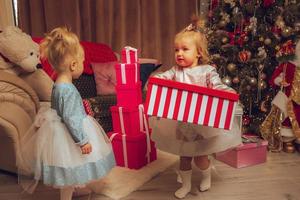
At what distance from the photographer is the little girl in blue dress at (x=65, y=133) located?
5.60ft

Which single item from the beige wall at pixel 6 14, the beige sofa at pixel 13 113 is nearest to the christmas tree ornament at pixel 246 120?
the beige sofa at pixel 13 113

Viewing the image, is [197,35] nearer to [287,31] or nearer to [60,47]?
[60,47]

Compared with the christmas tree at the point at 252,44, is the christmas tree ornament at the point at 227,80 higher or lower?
lower

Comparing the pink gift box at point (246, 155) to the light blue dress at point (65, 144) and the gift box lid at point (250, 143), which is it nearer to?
the gift box lid at point (250, 143)

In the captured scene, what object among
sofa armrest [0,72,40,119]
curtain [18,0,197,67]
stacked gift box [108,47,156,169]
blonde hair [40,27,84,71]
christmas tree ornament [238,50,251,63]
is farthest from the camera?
curtain [18,0,197,67]

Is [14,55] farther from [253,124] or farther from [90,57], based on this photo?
[253,124]

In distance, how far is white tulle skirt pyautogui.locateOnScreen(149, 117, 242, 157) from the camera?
1.98 meters

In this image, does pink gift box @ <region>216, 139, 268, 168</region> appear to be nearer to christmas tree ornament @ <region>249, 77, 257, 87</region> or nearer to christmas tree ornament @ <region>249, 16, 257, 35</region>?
christmas tree ornament @ <region>249, 77, 257, 87</region>

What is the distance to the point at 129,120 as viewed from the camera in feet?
7.89

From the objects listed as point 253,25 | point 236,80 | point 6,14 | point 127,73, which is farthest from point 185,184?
point 6,14

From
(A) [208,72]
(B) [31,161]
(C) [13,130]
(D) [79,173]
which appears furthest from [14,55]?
(A) [208,72]

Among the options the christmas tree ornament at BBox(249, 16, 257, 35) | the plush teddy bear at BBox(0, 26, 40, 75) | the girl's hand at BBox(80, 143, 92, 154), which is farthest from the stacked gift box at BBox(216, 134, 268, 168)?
the plush teddy bear at BBox(0, 26, 40, 75)

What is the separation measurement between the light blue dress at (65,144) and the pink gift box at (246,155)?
1068mm

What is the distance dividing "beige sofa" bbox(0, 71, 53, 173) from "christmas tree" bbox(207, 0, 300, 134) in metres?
1.54
